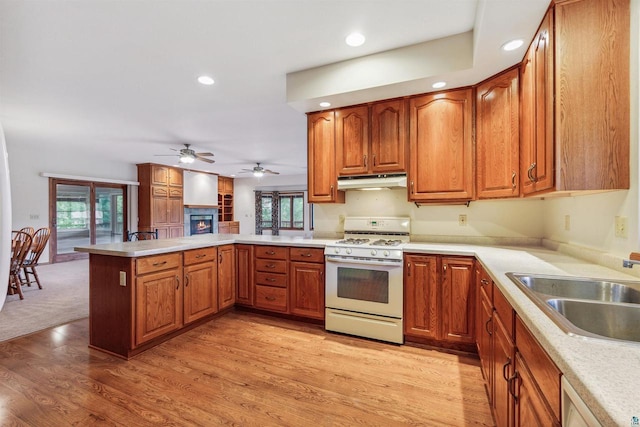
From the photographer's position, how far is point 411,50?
238cm

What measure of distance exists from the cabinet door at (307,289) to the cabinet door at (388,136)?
3.92 ft

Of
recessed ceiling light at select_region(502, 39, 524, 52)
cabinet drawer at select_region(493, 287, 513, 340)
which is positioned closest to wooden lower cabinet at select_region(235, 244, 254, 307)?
cabinet drawer at select_region(493, 287, 513, 340)

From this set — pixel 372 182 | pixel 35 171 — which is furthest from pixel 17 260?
pixel 372 182

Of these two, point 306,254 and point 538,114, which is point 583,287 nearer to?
point 538,114

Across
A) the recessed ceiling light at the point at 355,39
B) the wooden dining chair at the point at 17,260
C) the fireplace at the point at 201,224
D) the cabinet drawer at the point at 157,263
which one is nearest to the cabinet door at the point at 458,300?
the recessed ceiling light at the point at 355,39

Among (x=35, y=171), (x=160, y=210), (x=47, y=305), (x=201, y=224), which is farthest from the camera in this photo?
(x=201, y=224)

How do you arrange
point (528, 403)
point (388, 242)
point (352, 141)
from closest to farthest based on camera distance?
point (528, 403) < point (388, 242) < point (352, 141)

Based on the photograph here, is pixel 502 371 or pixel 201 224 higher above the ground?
pixel 201 224

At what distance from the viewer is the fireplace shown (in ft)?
28.0

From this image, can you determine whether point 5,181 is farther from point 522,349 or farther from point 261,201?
point 261,201

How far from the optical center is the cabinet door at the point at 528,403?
2.74ft

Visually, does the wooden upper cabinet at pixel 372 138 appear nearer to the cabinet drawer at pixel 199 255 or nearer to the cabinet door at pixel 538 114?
the cabinet door at pixel 538 114

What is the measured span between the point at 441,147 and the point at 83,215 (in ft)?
26.5

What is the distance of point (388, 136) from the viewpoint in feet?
9.48
